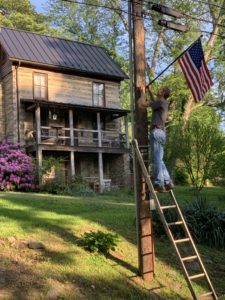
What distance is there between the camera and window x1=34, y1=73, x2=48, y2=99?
24797 millimetres

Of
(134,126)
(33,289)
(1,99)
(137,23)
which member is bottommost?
(33,289)

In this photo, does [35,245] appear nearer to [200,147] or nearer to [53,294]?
[53,294]

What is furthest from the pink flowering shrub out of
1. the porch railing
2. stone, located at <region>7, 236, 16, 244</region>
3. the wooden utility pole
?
the wooden utility pole

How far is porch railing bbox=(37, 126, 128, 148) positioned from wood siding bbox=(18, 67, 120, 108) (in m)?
1.80

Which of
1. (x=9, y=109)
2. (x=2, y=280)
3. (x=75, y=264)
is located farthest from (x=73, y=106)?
(x=2, y=280)

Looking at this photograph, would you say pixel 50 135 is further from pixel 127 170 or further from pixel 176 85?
pixel 176 85

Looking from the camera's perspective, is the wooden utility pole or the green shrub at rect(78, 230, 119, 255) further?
the green shrub at rect(78, 230, 119, 255)

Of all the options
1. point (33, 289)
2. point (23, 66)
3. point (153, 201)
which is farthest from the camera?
point (23, 66)

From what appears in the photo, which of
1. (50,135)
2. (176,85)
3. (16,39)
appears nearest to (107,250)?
(50,135)

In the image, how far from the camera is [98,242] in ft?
28.8

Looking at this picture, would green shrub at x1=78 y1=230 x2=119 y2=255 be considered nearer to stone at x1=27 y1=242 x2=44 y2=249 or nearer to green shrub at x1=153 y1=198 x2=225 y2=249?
stone at x1=27 y1=242 x2=44 y2=249

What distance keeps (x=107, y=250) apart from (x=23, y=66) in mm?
17674

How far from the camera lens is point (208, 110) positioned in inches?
1510

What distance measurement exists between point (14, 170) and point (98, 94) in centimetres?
929
